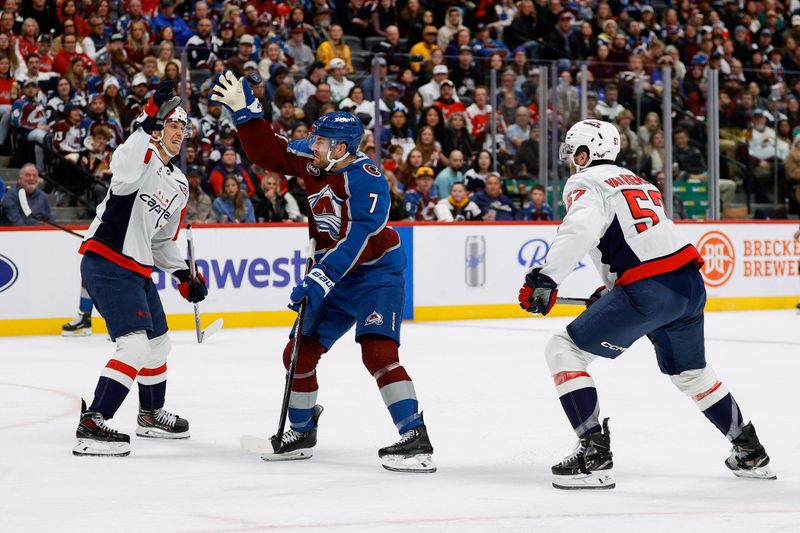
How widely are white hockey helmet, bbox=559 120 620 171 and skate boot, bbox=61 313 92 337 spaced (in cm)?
651

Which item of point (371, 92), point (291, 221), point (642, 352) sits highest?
point (371, 92)

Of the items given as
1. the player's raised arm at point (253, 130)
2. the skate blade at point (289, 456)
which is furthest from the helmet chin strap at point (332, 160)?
the skate blade at point (289, 456)

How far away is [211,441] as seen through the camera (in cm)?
535

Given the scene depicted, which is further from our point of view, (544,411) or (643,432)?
(544,411)

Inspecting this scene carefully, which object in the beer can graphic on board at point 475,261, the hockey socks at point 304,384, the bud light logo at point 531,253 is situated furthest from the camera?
the bud light logo at point 531,253

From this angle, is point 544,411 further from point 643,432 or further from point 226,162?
point 226,162

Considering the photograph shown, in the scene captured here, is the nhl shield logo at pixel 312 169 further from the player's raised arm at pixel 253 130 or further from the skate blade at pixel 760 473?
the skate blade at pixel 760 473

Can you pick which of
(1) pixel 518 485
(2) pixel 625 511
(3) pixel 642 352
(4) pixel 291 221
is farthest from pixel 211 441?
(4) pixel 291 221

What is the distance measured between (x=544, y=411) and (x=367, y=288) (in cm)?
167

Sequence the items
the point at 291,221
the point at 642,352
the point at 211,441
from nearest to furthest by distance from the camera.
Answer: the point at 211,441 < the point at 642,352 < the point at 291,221

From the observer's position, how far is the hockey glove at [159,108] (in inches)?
196

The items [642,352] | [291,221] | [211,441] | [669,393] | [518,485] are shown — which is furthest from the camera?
[291,221]

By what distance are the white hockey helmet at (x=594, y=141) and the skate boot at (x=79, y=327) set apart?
651 cm

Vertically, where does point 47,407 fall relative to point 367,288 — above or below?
below
